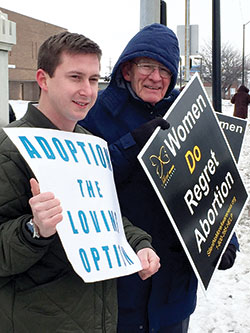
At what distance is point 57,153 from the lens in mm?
1476

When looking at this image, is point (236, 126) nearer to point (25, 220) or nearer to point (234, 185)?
point (234, 185)

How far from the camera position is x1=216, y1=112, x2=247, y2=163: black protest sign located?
264cm

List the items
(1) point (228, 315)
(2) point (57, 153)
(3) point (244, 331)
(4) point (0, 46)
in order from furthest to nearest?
(1) point (228, 315) < (3) point (244, 331) < (4) point (0, 46) < (2) point (57, 153)

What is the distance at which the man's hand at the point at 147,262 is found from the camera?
1.60m

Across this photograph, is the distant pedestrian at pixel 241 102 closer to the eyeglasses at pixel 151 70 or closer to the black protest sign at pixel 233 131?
the black protest sign at pixel 233 131

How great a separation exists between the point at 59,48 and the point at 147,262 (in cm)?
81

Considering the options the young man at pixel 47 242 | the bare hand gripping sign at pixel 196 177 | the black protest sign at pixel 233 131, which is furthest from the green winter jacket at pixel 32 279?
the black protest sign at pixel 233 131

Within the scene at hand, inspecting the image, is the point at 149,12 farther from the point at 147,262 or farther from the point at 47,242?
the point at 47,242

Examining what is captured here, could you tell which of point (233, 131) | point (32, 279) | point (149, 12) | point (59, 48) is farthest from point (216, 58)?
point (32, 279)

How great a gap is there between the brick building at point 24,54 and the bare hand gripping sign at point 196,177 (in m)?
40.5

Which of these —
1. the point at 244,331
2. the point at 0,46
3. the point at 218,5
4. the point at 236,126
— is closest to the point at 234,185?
the point at 236,126

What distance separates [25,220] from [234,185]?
1.31 meters

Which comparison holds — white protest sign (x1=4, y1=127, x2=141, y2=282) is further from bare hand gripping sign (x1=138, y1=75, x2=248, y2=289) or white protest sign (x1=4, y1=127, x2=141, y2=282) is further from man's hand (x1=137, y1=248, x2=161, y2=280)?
bare hand gripping sign (x1=138, y1=75, x2=248, y2=289)

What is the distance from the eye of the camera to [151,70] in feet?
6.73
